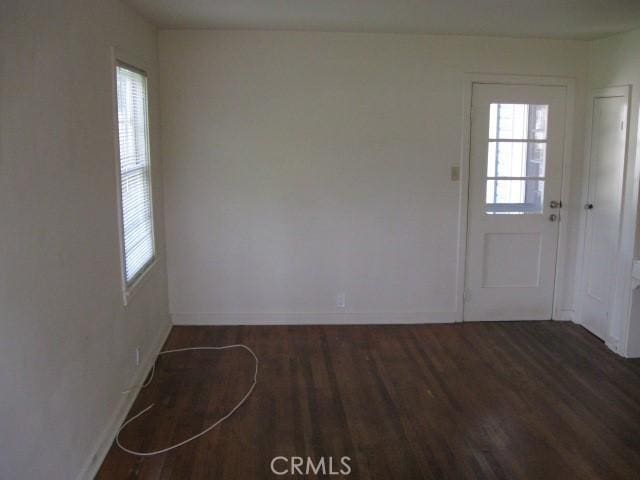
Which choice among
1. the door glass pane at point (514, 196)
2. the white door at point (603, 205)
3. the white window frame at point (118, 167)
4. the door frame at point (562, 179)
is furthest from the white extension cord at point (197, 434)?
the white door at point (603, 205)

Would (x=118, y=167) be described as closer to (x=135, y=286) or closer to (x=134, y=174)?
(x=134, y=174)

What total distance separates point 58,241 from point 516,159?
12.8 feet

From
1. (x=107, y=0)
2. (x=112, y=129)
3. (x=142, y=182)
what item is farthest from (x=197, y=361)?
(x=107, y=0)

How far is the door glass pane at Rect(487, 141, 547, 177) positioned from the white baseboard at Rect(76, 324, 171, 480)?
3136 mm

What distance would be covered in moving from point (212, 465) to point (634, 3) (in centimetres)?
359

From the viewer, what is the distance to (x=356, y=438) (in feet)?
11.0

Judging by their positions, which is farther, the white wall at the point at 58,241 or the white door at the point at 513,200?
the white door at the point at 513,200

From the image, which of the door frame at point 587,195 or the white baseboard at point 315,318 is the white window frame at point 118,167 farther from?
the door frame at point 587,195

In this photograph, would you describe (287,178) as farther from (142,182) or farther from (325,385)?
(325,385)

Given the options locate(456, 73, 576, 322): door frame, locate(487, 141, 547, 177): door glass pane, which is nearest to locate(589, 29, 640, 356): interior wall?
locate(456, 73, 576, 322): door frame

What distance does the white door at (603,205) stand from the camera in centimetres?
467

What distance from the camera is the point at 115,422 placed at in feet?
11.0
